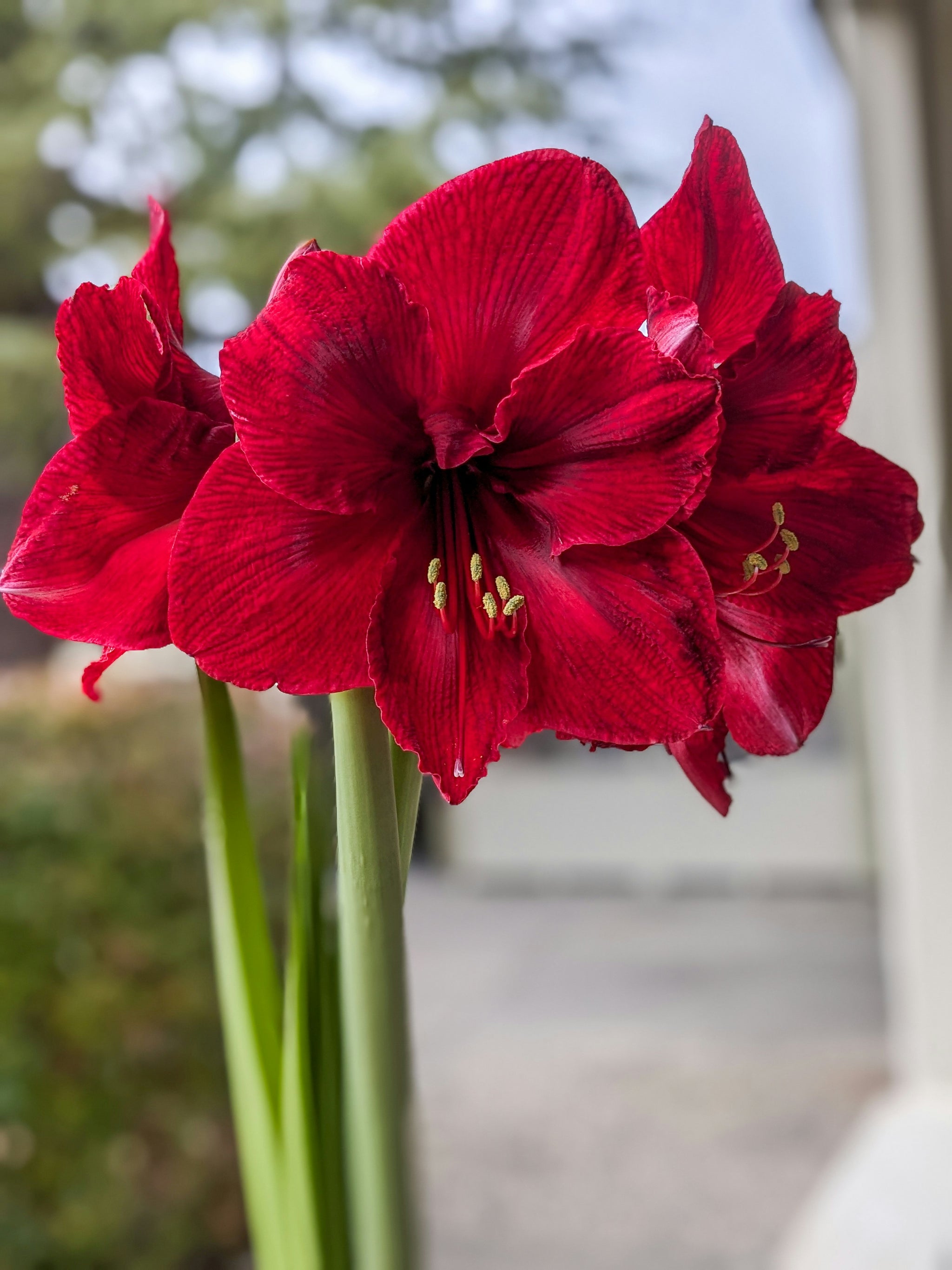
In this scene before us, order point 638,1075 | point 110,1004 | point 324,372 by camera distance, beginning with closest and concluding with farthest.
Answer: point 324,372 < point 110,1004 < point 638,1075

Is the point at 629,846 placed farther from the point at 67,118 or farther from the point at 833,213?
the point at 67,118

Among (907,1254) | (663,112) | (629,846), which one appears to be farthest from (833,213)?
(629,846)

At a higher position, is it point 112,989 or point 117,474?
point 117,474

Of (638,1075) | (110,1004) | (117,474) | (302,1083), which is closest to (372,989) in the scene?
(302,1083)

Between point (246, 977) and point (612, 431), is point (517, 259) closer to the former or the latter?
point (612, 431)

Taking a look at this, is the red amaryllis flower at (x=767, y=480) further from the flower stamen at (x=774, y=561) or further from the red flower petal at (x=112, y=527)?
the red flower petal at (x=112, y=527)

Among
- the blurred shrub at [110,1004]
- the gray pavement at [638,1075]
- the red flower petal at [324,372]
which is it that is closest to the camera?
the red flower petal at [324,372]

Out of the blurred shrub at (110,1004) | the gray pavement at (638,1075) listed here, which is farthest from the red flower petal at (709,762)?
the gray pavement at (638,1075)
